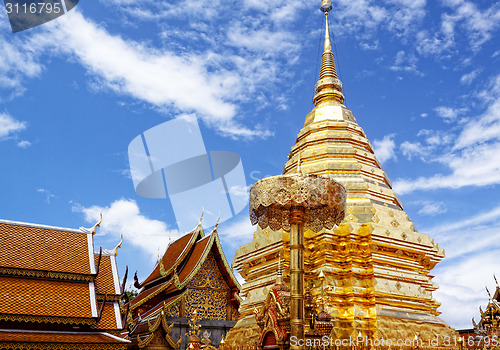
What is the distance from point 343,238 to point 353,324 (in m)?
1.67

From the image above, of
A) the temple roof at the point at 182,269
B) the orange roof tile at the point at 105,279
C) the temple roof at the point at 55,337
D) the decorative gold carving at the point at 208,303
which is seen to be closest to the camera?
the temple roof at the point at 55,337

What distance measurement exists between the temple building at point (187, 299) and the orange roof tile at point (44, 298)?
7.88ft

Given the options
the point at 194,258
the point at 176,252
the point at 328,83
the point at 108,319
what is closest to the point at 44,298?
the point at 108,319

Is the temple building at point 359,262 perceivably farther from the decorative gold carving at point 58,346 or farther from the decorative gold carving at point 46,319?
the decorative gold carving at point 46,319

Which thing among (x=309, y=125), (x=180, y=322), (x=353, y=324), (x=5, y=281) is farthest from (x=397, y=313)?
(x=5, y=281)

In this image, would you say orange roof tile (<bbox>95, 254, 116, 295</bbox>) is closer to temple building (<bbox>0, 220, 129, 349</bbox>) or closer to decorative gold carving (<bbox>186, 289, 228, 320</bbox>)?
temple building (<bbox>0, 220, 129, 349</bbox>)

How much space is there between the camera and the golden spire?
13070 millimetres

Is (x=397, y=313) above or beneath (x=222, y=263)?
beneath

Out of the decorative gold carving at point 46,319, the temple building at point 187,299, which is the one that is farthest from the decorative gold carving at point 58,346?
the temple building at point 187,299

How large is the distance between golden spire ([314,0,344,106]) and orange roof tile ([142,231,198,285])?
639 cm

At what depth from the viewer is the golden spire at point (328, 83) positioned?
1307 centimetres

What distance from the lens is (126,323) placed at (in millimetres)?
13367

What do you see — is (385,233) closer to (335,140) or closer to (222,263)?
(335,140)

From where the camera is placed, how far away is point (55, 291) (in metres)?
11.4
